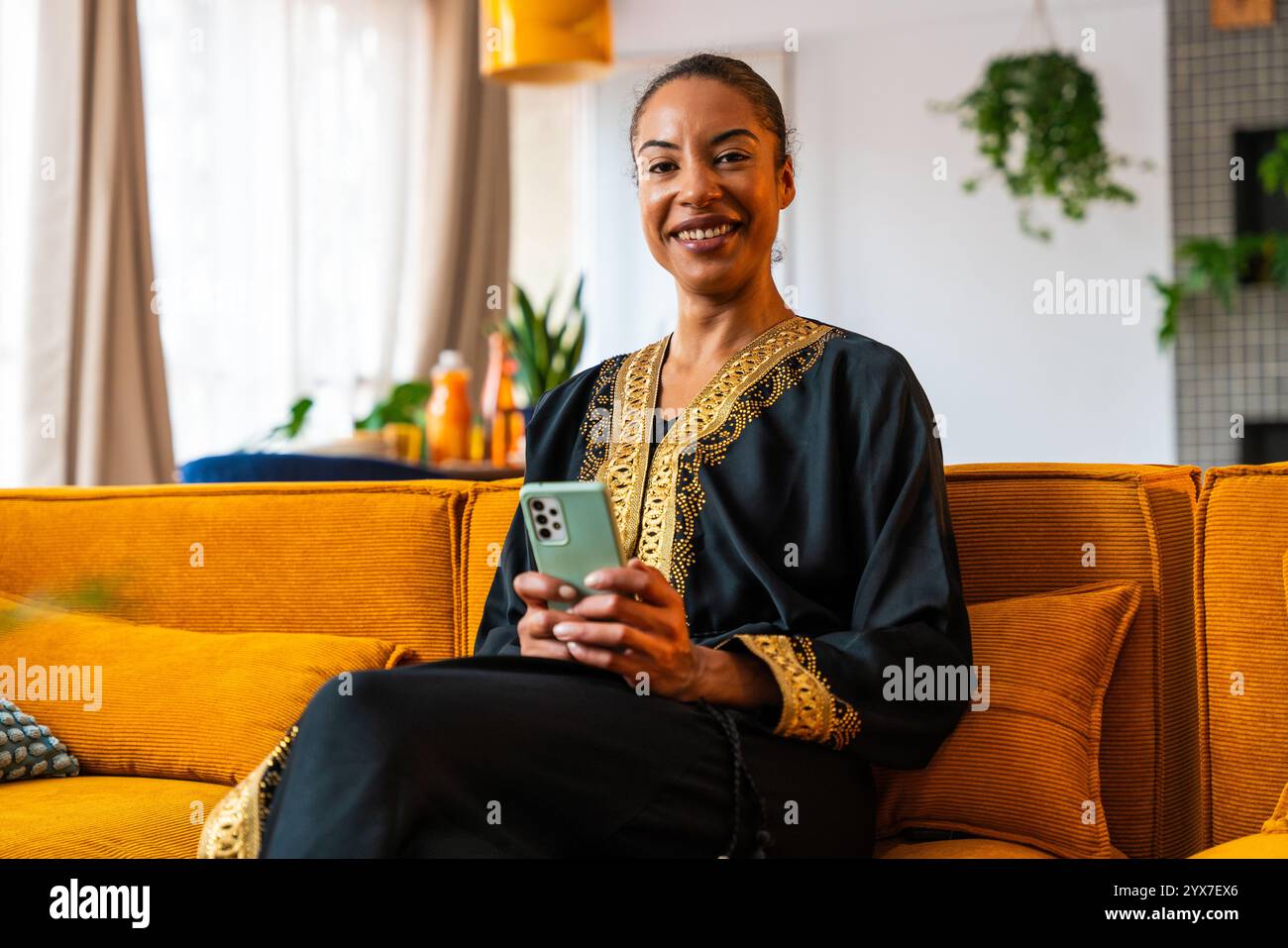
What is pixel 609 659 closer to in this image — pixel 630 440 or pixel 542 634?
pixel 542 634

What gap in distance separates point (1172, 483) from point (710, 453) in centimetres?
57

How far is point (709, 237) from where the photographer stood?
179 centimetres

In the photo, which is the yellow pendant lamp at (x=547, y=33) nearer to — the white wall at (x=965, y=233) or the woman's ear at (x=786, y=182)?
the woman's ear at (x=786, y=182)

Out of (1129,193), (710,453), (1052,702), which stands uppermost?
(1129,193)

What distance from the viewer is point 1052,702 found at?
152 cm

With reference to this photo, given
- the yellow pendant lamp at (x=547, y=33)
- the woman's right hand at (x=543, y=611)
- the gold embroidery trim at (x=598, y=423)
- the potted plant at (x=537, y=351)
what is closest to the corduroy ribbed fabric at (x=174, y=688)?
the gold embroidery trim at (x=598, y=423)

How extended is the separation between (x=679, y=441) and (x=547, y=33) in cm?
189

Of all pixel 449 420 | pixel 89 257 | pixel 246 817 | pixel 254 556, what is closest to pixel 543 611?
pixel 246 817

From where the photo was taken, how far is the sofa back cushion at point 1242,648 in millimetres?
1523

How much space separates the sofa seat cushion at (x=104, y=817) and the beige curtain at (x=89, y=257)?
2075mm

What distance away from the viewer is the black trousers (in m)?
1.15

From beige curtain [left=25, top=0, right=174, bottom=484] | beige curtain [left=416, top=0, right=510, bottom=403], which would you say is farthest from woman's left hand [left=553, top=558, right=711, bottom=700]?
beige curtain [left=416, top=0, right=510, bottom=403]
